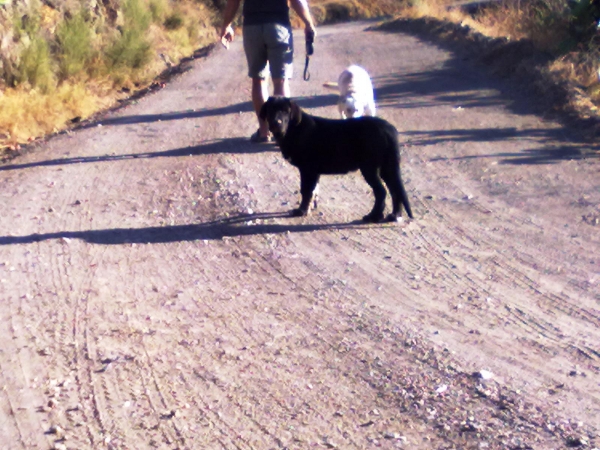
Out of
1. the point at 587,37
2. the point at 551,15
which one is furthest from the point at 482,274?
the point at 551,15

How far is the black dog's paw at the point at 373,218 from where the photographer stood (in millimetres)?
6258

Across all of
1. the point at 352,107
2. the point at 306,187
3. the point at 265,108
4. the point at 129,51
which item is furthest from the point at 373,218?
the point at 129,51

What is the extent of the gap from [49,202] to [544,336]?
4.48 metres

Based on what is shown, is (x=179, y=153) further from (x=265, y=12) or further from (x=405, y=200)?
(x=405, y=200)

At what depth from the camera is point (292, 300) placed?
16.3 ft

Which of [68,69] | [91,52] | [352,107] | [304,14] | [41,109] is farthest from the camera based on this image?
[91,52]

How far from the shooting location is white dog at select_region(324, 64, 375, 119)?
7973 millimetres

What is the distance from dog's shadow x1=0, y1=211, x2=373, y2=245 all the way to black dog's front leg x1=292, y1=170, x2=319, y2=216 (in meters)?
0.11

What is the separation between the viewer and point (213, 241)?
5996mm

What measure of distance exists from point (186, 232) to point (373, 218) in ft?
4.91

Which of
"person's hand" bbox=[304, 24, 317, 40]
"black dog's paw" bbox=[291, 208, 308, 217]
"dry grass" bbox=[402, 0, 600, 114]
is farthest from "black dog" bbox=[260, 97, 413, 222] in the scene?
"dry grass" bbox=[402, 0, 600, 114]

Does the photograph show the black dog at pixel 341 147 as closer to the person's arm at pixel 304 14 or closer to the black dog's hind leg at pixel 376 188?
the black dog's hind leg at pixel 376 188

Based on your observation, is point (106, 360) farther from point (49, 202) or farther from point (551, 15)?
point (551, 15)

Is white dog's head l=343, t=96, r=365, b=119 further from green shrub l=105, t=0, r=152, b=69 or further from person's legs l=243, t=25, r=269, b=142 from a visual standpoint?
green shrub l=105, t=0, r=152, b=69
